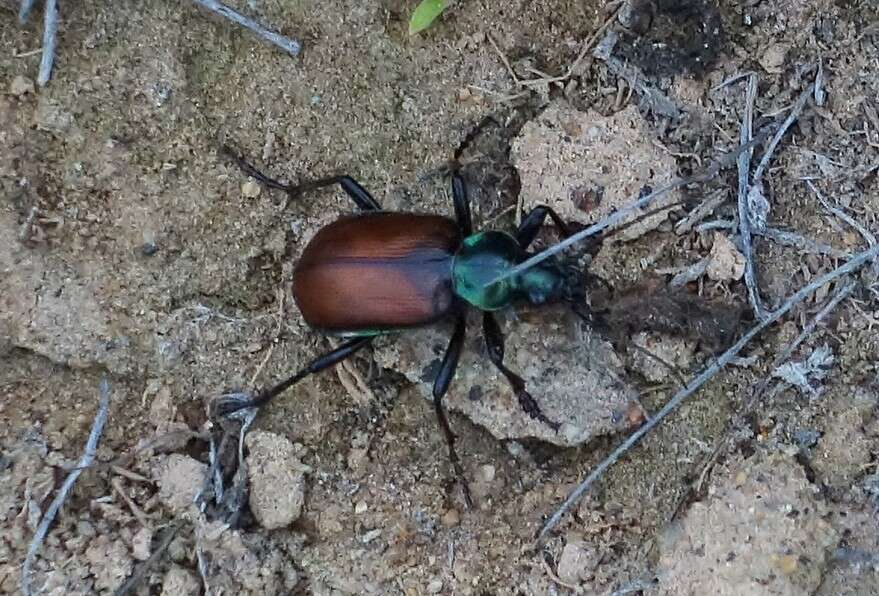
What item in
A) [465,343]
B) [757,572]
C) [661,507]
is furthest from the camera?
[465,343]

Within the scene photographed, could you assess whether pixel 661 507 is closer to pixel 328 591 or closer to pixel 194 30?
pixel 328 591

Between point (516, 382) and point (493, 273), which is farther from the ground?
point (493, 273)

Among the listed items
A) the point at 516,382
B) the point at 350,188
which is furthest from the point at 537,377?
the point at 350,188

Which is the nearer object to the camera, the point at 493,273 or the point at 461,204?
the point at 493,273

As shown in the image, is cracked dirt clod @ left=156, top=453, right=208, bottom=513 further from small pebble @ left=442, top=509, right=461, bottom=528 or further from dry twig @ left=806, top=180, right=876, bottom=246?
dry twig @ left=806, top=180, right=876, bottom=246

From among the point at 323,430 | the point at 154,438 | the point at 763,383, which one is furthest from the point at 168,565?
the point at 763,383

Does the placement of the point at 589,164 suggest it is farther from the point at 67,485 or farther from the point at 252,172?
the point at 67,485
